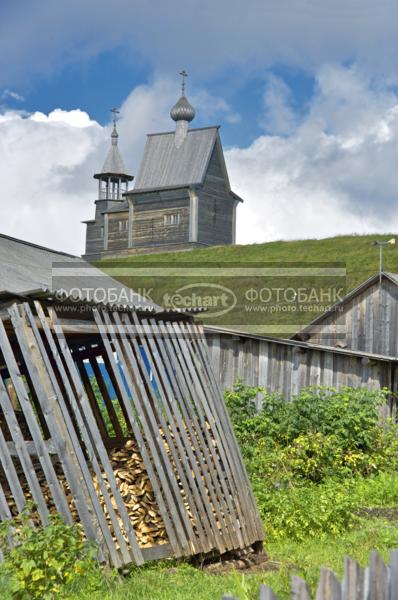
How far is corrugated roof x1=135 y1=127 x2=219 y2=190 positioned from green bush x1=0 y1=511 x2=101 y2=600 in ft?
A: 182

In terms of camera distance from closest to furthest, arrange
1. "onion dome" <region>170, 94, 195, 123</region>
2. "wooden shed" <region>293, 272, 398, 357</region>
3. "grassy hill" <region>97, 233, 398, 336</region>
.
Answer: "wooden shed" <region>293, 272, 398, 357</region>
"grassy hill" <region>97, 233, 398, 336</region>
"onion dome" <region>170, 94, 195, 123</region>

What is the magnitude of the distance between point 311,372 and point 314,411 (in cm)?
338

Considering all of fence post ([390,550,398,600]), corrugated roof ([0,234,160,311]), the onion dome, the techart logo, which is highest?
the onion dome

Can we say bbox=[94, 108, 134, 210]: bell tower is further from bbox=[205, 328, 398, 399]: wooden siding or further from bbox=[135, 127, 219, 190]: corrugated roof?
bbox=[205, 328, 398, 399]: wooden siding

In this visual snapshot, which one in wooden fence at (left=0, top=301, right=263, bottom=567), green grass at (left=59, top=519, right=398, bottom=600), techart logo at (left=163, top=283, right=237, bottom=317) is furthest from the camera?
techart logo at (left=163, top=283, right=237, bottom=317)

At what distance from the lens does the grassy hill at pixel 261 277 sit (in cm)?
4228

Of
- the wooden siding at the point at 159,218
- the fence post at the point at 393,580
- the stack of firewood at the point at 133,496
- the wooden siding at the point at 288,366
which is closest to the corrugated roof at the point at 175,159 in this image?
the wooden siding at the point at 159,218

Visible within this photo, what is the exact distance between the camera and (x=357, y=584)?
4.24m

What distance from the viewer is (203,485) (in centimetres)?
884

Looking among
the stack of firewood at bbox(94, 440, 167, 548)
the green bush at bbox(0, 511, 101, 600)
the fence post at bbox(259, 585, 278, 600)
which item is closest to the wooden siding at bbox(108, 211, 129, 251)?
the stack of firewood at bbox(94, 440, 167, 548)

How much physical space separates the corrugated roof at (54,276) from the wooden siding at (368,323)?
11.7 meters

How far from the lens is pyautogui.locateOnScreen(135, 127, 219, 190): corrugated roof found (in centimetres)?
6244

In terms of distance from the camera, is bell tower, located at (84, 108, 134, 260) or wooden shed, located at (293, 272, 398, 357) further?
bell tower, located at (84, 108, 134, 260)

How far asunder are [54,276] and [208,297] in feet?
120
